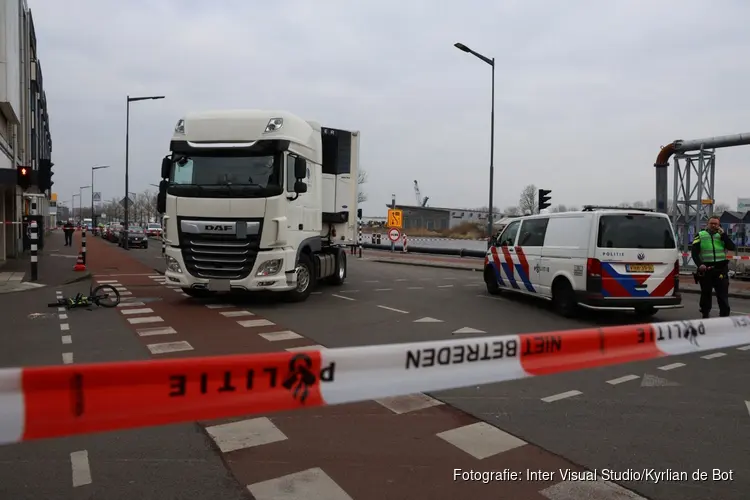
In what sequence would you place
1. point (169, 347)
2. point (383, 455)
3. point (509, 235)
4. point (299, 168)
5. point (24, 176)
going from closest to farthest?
point (383, 455) → point (169, 347) → point (299, 168) → point (509, 235) → point (24, 176)

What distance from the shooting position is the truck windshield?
1063 cm

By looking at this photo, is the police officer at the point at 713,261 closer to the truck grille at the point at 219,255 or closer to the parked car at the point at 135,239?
the truck grille at the point at 219,255

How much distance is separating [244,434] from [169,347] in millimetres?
3602

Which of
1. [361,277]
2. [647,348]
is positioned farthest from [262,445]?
[361,277]

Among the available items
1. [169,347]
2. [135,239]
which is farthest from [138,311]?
[135,239]

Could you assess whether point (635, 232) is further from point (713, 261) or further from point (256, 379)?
point (256, 379)

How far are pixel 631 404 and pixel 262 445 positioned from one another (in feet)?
11.0

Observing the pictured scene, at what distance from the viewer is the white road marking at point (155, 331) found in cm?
830

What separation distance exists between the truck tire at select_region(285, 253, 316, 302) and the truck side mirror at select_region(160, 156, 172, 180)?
10.4 feet

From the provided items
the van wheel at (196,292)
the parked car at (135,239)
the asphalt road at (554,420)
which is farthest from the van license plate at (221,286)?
the parked car at (135,239)

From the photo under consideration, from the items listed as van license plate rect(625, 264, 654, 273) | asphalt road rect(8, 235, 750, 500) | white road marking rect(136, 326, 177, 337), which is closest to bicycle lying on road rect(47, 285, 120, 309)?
asphalt road rect(8, 235, 750, 500)

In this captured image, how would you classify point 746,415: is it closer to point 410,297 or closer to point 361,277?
point 410,297

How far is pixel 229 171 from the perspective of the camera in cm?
1073

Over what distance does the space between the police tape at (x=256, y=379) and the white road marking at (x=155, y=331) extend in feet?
20.1
